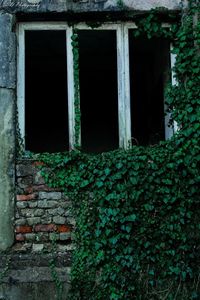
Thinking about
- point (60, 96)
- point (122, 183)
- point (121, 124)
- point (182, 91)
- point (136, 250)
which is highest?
point (60, 96)

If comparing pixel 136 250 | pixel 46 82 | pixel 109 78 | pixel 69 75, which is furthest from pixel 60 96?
pixel 136 250

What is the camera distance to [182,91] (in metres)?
5.54

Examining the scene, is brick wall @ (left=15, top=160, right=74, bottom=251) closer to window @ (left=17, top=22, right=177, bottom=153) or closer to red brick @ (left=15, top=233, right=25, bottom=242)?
red brick @ (left=15, top=233, right=25, bottom=242)

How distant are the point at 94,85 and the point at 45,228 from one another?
170 inches

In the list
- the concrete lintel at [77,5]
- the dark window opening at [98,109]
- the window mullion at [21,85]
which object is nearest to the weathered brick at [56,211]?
the window mullion at [21,85]

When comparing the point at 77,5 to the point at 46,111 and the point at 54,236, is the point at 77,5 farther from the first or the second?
the point at 46,111

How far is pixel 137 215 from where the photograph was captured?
5.13 m

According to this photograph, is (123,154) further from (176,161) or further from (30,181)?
(30,181)

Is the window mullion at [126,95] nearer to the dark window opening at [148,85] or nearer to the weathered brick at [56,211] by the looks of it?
the dark window opening at [148,85]

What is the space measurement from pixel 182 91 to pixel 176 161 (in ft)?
2.83

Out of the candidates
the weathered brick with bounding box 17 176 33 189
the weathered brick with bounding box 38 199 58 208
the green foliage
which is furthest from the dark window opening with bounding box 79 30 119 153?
the weathered brick with bounding box 38 199 58 208

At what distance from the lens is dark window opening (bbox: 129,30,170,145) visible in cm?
656

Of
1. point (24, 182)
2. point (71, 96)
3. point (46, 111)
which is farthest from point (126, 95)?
point (46, 111)

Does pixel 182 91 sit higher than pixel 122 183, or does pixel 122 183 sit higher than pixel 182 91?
pixel 182 91
